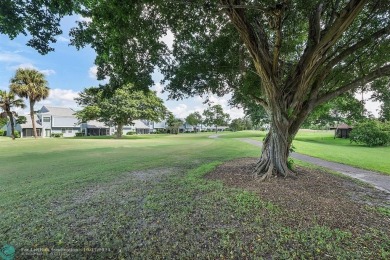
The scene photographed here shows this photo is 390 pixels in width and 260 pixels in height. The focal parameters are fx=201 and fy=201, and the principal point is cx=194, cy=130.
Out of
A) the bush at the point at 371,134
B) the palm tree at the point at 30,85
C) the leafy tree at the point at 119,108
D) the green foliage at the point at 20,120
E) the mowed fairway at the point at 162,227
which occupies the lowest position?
the mowed fairway at the point at 162,227

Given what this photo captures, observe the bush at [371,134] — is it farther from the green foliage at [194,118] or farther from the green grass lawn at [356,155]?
the green foliage at [194,118]

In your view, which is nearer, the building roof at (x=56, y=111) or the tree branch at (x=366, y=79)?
the tree branch at (x=366, y=79)

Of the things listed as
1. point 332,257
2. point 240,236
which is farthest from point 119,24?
point 332,257

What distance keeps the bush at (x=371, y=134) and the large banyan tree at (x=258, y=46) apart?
20480mm

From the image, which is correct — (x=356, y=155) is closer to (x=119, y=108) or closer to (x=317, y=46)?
(x=317, y=46)

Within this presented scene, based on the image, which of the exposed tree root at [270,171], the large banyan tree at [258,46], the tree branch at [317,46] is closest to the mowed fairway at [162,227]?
the exposed tree root at [270,171]

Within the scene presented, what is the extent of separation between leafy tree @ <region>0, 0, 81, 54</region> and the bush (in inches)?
1235

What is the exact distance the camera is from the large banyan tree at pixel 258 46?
18.2 ft

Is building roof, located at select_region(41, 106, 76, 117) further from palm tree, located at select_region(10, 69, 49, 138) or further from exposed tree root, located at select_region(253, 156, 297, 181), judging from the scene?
exposed tree root, located at select_region(253, 156, 297, 181)

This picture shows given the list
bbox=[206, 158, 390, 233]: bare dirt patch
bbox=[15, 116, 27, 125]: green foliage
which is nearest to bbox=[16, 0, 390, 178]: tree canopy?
bbox=[206, 158, 390, 233]: bare dirt patch

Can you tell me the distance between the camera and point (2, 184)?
691cm

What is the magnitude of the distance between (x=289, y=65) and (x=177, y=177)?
6.70 meters

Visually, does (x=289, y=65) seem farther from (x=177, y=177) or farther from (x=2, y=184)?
(x=2, y=184)

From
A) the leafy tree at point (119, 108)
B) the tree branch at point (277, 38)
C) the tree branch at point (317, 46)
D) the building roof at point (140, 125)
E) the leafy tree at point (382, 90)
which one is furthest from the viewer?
the building roof at point (140, 125)
